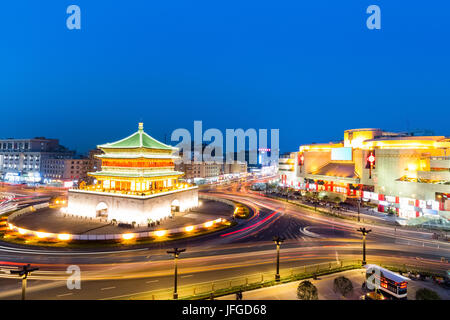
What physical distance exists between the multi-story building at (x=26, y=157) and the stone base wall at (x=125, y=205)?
79504mm

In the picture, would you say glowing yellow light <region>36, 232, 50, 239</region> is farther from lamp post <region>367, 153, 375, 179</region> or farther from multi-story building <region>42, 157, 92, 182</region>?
multi-story building <region>42, 157, 92, 182</region>

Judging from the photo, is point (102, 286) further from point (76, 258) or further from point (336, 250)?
point (336, 250)

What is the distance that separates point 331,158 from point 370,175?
17723mm

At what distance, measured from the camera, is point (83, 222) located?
40781mm

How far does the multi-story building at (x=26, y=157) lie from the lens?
107 metres

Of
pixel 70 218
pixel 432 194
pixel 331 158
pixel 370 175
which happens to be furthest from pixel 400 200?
pixel 70 218

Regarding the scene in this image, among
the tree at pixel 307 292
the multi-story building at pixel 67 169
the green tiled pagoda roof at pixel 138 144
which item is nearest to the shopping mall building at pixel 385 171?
the tree at pixel 307 292

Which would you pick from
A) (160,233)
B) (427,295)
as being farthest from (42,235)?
(427,295)

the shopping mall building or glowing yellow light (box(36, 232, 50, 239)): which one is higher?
the shopping mall building

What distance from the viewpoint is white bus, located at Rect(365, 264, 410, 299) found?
18438 mm

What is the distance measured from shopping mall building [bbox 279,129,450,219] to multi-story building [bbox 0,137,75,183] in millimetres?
103977

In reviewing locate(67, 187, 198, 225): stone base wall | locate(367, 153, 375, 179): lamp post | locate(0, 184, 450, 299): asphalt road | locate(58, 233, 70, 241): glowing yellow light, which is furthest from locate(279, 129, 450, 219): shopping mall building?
locate(58, 233, 70, 241): glowing yellow light

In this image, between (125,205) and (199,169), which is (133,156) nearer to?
(125,205)

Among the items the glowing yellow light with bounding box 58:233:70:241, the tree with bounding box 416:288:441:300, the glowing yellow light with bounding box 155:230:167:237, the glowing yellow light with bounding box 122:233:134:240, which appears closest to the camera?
the tree with bounding box 416:288:441:300
